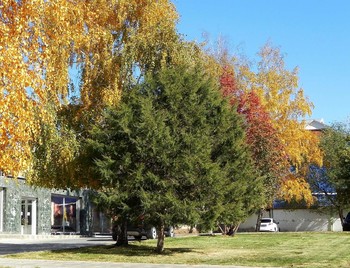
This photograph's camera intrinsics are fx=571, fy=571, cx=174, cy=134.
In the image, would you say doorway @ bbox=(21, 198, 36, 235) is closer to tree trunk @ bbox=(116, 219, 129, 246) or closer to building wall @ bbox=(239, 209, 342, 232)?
tree trunk @ bbox=(116, 219, 129, 246)

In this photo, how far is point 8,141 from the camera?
39.9 ft

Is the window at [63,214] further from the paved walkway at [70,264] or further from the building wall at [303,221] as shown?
the paved walkway at [70,264]

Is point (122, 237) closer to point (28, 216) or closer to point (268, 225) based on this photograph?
point (28, 216)

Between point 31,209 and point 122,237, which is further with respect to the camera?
point 31,209

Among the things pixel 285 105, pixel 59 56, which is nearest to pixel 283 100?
pixel 285 105

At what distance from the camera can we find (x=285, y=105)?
151 feet

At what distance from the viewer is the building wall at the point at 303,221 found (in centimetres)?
6372

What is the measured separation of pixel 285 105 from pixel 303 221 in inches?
898

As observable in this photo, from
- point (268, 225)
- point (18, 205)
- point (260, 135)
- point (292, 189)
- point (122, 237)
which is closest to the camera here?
point (122, 237)

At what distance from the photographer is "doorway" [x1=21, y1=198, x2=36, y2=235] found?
44.1 metres

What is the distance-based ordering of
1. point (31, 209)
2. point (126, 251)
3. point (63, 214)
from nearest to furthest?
point (126, 251) → point (31, 209) → point (63, 214)

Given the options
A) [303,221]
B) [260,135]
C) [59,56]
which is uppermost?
[59,56]

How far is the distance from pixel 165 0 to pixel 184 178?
8980mm

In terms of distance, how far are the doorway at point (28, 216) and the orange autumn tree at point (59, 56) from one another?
22.3m
